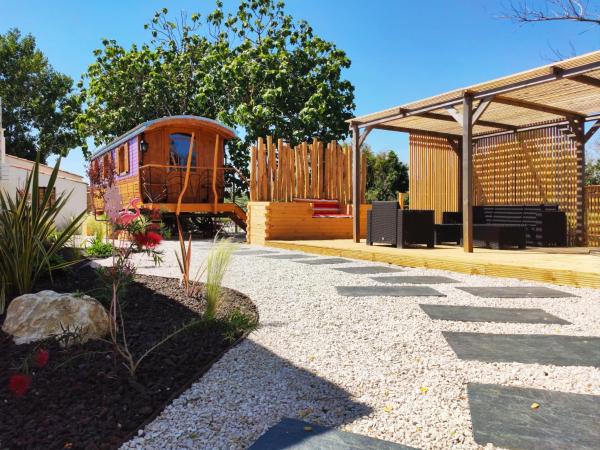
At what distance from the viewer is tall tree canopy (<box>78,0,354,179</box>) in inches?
574

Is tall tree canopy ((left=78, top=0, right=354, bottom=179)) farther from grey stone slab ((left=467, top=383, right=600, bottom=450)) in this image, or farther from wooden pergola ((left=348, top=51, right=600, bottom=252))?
grey stone slab ((left=467, top=383, right=600, bottom=450))

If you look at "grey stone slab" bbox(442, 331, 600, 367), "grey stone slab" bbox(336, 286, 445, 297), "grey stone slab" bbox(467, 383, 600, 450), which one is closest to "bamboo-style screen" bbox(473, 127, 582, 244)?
"grey stone slab" bbox(336, 286, 445, 297)

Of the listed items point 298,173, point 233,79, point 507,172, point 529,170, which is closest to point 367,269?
point 298,173

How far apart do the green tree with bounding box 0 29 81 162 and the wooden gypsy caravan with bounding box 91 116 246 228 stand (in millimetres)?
14796

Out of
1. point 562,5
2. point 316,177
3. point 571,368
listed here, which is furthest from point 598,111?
point 571,368

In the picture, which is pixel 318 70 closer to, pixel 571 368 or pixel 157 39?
pixel 157 39

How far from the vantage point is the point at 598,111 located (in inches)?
299

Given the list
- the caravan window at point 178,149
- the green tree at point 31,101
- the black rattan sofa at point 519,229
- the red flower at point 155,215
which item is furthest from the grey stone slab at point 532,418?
the green tree at point 31,101

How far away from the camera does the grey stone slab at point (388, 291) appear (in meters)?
3.82

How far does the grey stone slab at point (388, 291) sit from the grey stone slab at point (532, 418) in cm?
188

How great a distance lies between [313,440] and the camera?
58.9 inches

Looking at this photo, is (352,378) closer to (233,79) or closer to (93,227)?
(93,227)

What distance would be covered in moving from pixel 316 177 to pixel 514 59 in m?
5.13

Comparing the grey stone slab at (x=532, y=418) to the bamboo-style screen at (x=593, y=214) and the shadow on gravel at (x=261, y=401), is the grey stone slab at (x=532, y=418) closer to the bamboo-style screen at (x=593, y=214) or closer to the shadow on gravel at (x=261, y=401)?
the shadow on gravel at (x=261, y=401)
